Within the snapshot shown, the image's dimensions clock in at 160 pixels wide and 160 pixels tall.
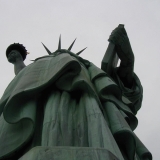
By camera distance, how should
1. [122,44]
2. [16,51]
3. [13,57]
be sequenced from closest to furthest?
1. [122,44]
2. [13,57]
3. [16,51]

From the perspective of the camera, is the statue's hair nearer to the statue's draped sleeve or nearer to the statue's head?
the statue's head

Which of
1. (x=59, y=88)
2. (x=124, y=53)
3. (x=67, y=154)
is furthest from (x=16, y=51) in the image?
(x=67, y=154)

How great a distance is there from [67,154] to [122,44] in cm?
364

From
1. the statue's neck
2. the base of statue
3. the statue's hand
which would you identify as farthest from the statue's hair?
the base of statue

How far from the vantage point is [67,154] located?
299 cm

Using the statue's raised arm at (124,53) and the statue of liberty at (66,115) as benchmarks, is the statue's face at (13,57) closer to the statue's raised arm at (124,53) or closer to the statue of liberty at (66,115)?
the statue of liberty at (66,115)

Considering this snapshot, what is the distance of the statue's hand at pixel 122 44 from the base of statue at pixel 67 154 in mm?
3440

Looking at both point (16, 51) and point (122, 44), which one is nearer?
point (122, 44)

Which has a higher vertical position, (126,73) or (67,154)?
(126,73)

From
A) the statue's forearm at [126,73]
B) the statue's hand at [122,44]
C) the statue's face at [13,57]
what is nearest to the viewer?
the statue's hand at [122,44]

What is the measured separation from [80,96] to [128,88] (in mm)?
2211

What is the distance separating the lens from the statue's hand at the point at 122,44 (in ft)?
20.3

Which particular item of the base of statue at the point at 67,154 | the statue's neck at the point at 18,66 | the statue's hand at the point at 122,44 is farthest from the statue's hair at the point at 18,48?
the base of statue at the point at 67,154

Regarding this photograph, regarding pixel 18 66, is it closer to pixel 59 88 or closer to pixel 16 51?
pixel 16 51
